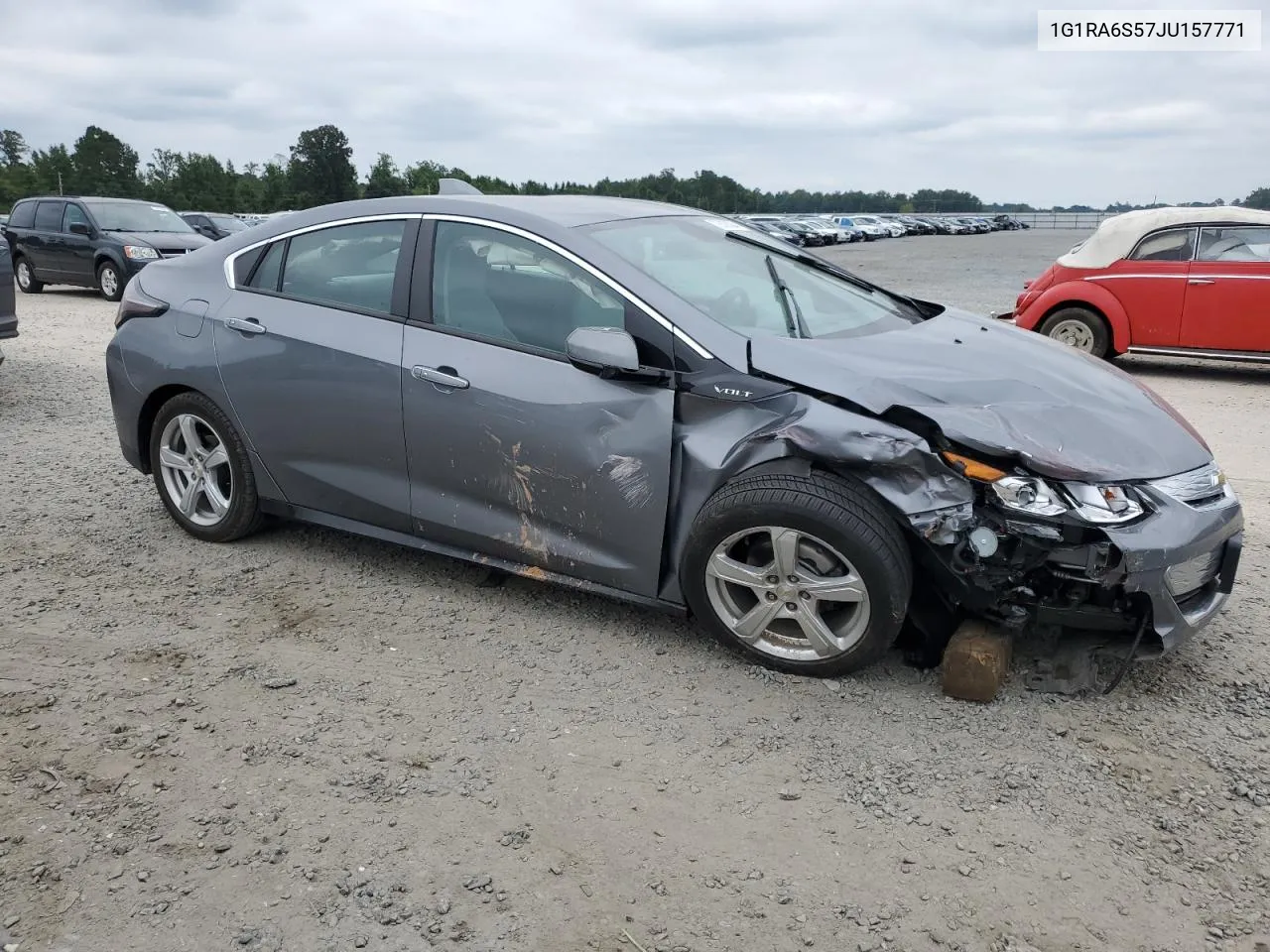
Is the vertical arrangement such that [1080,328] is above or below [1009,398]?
below

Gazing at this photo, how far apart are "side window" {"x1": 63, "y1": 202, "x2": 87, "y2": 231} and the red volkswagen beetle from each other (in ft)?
46.9

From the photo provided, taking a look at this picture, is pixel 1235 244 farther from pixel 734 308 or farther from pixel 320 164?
pixel 320 164

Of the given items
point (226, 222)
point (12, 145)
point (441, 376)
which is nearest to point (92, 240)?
point (226, 222)

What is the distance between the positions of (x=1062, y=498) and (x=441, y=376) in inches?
88.5

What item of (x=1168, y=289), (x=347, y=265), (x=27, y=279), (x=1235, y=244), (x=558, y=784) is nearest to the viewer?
(x=558, y=784)

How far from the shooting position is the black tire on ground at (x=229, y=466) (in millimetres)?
4562

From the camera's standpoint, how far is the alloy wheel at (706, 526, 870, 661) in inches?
131

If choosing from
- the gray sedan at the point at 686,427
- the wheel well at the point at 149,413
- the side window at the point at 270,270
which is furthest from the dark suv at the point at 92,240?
the gray sedan at the point at 686,427

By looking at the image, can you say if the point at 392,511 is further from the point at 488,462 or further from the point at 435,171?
the point at 435,171

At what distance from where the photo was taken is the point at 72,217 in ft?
53.4

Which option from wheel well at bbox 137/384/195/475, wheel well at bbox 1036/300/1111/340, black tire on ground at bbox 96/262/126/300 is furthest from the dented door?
black tire on ground at bbox 96/262/126/300

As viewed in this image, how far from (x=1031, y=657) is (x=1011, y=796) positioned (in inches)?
33.9

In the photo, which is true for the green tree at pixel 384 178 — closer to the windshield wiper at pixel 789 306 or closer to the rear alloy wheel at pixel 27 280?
the rear alloy wheel at pixel 27 280

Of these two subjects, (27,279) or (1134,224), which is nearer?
(1134,224)
